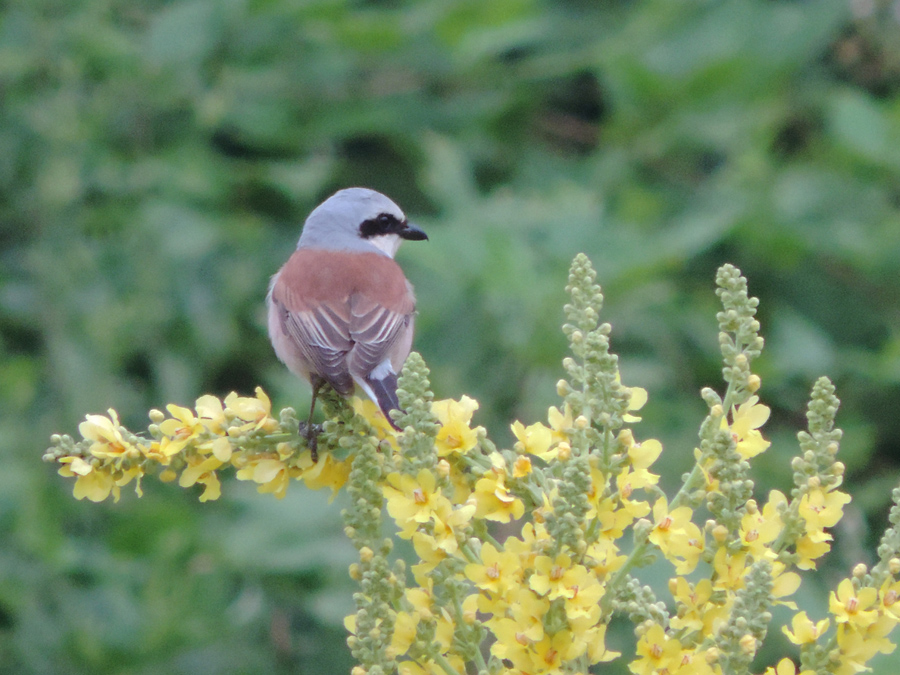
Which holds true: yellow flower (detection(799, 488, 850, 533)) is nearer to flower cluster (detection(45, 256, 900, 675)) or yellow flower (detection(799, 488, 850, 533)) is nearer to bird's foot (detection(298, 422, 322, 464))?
flower cluster (detection(45, 256, 900, 675))

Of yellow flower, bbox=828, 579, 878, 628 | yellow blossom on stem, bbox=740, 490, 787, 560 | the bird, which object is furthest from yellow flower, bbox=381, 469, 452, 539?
the bird

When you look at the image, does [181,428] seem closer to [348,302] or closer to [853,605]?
[853,605]

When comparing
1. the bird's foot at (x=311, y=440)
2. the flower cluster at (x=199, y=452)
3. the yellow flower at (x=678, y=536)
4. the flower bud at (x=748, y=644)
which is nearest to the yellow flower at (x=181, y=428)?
the flower cluster at (x=199, y=452)

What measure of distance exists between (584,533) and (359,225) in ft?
6.50

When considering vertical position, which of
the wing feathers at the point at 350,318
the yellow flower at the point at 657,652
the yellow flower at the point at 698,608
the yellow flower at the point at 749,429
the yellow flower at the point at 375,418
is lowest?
the yellow flower at the point at 657,652

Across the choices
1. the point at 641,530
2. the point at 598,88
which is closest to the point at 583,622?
the point at 641,530

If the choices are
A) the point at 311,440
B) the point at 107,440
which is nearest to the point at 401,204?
the point at 311,440

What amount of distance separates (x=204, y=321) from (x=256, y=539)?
105cm

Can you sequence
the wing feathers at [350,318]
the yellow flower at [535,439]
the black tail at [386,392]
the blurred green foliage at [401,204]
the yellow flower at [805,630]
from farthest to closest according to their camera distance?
the blurred green foliage at [401,204], the wing feathers at [350,318], the black tail at [386,392], the yellow flower at [535,439], the yellow flower at [805,630]

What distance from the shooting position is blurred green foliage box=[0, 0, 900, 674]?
3.24 metres

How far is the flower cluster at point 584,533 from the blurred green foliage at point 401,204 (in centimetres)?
165

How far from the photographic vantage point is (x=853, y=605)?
1.20 m

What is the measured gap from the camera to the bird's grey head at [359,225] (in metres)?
3.01

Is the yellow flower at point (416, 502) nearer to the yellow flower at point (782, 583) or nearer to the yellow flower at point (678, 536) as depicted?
the yellow flower at point (678, 536)
